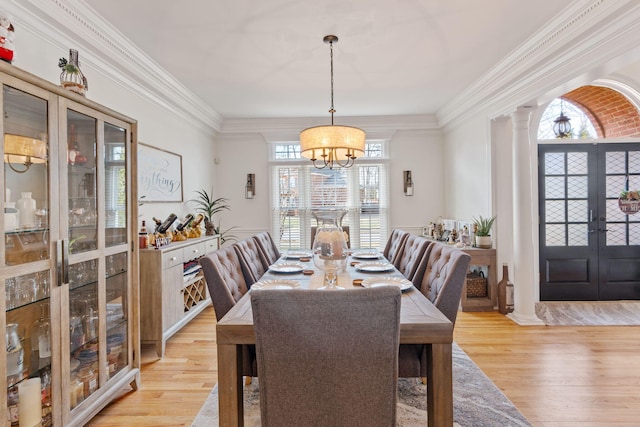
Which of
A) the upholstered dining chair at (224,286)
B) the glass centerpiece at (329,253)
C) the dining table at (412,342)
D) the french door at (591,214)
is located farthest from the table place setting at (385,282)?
the french door at (591,214)

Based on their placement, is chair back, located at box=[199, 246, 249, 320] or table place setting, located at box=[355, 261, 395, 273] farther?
table place setting, located at box=[355, 261, 395, 273]

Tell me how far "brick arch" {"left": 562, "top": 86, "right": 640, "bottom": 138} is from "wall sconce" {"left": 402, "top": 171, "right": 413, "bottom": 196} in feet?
7.72

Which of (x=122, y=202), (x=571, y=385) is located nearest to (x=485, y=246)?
(x=571, y=385)

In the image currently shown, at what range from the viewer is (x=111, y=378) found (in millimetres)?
2232

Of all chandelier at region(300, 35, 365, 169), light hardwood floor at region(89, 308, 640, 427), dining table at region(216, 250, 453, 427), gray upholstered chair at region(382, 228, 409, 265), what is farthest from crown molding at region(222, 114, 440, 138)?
dining table at region(216, 250, 453, 427)

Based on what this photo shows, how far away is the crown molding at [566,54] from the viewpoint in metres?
2.28

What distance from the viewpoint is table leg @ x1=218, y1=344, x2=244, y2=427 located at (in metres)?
1.55

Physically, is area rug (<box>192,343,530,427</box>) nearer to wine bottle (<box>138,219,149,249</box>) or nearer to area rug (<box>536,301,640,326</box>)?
wine bottle (<box>138,219,149,249</box>)

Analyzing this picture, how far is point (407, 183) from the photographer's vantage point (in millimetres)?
5539

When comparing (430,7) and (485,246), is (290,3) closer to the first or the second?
(430,7)

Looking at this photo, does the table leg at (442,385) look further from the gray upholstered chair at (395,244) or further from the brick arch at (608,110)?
the brick arch at (608,110)

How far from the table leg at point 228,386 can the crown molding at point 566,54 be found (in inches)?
119

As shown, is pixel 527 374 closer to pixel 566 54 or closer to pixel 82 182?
pixel 566 54

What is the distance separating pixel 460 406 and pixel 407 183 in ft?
12.3
